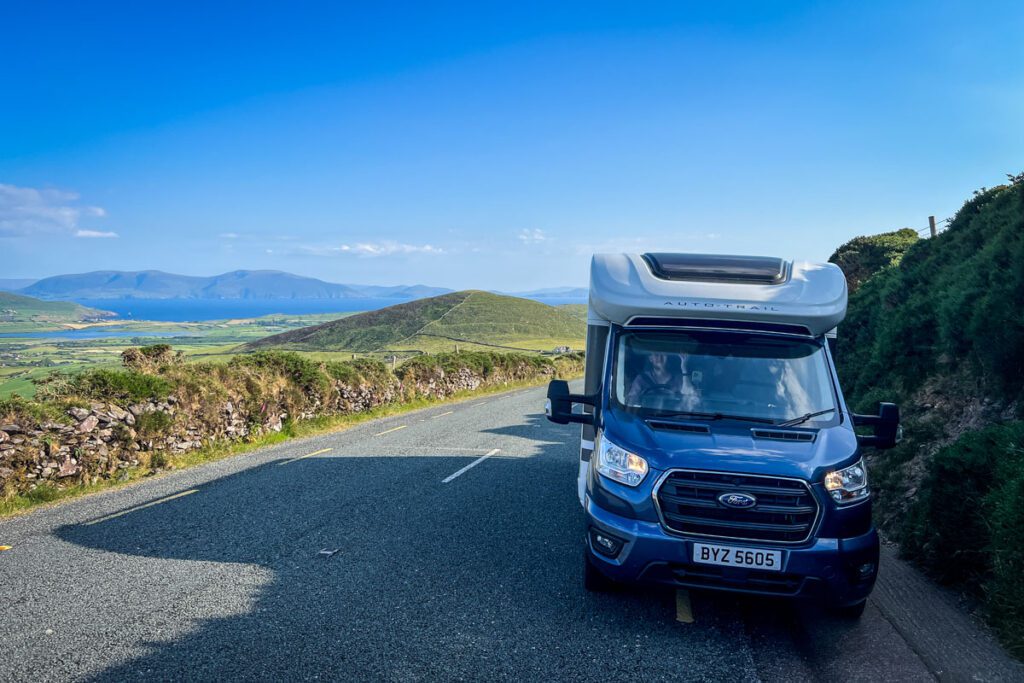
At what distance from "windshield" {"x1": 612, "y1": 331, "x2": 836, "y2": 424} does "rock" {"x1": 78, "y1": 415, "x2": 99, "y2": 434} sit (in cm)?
922

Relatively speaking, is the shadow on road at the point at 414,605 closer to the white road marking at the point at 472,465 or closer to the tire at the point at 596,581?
the tire at the point at 596,581

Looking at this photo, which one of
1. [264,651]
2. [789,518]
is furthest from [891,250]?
[264,651]

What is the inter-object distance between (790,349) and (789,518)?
176cm

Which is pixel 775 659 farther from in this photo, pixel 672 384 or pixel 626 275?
pixel 626 275

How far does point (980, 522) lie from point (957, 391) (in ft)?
16.2

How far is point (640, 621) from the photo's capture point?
17.0 feet

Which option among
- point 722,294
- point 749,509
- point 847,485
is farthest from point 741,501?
point 722,294

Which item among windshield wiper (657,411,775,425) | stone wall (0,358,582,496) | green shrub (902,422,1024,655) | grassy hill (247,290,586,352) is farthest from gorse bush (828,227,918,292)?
grassy hill (247,290,586,352)

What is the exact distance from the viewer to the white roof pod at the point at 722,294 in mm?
5820

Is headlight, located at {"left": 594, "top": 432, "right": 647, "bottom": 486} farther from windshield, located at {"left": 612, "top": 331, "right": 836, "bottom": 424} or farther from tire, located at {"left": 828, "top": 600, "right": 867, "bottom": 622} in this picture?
tire, located at {"left": 828, "top": 600, "right": 867, "bottom": 622}

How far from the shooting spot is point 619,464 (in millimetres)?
5066

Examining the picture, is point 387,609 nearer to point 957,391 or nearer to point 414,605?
point 414,605

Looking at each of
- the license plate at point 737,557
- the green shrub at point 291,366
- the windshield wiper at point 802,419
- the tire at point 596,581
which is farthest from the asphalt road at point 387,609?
the green shrub at point 291,366

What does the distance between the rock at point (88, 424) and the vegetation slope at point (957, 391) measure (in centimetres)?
1163
